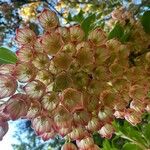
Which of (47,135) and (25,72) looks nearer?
(25,72)

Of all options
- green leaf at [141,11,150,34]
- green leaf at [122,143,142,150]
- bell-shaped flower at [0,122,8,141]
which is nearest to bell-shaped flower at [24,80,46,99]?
bell-shaped flower at [0,122,8,141]

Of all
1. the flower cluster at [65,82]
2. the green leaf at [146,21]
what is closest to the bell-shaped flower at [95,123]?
the flower cluster at [65,82]

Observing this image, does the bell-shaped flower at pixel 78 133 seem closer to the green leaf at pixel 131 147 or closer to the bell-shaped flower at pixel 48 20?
the bell-shaped flower at pixel 48 20

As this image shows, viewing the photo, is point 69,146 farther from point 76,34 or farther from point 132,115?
point 76,34

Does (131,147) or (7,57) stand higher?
(7,57)

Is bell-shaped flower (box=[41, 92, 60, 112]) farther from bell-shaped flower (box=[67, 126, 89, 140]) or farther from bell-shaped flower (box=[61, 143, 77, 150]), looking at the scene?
bell-shaped flower (box=[61, 143, 77, 150])

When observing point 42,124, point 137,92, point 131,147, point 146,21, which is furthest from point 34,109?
point 131,147
